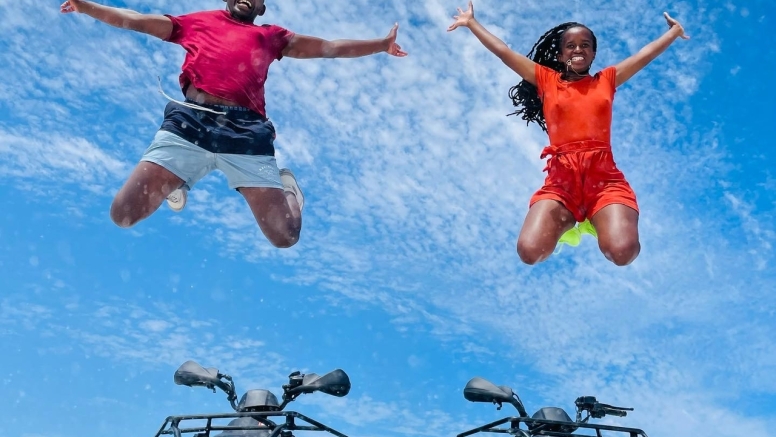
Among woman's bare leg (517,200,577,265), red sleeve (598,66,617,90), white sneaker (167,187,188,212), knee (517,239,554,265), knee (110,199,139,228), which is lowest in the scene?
knee (110,199,139,228)

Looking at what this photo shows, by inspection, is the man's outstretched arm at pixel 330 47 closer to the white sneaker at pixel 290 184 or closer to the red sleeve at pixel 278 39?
the red sleeve at pixel 278 39

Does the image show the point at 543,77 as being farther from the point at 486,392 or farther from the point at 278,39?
the point at 486,392

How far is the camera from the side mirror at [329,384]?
4410mm

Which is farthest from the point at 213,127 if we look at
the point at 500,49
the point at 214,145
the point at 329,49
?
the point at 500,49

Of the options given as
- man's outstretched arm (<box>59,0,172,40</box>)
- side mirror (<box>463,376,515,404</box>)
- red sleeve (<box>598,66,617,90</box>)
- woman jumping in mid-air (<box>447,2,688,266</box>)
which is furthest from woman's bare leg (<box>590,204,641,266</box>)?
man's outstretched arm (<box>59,0,172,40</box>)

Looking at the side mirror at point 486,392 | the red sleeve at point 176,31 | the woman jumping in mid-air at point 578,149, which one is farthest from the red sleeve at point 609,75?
the red sleeve at point 176,31

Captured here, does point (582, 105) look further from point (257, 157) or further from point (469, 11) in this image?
point (257, 157)

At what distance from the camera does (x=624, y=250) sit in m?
6.04

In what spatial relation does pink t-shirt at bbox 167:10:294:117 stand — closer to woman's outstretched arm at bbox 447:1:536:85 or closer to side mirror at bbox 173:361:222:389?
woman's outstretched arm at bbox 447:1:536:85

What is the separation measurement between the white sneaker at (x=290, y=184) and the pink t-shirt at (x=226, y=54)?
60 cm

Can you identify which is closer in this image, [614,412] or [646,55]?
[614,412]

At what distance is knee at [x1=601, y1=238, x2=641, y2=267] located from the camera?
6.04m

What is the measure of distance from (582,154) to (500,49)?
130cm

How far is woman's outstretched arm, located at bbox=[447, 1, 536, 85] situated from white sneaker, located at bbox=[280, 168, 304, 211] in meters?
1.95
